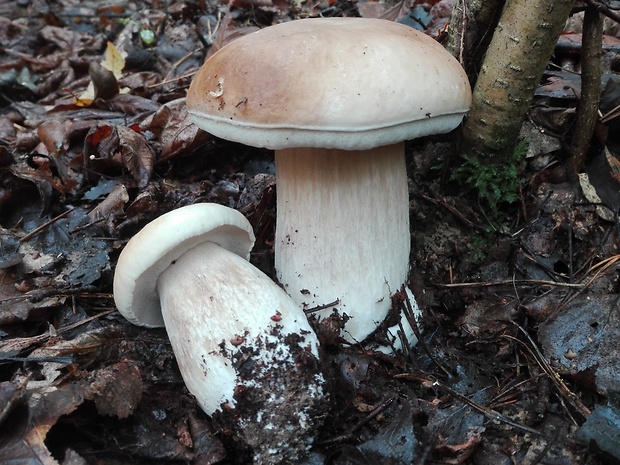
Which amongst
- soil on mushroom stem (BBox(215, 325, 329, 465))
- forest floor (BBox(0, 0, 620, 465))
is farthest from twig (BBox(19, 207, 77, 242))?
soil on mushroom stem (BBox(215, 325, 329, 465))

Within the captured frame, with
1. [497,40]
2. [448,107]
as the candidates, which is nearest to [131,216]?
[448,107]

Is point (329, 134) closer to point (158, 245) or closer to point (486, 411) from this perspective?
point (158, 245)

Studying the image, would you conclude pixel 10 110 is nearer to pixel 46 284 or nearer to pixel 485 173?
pixel 46 284

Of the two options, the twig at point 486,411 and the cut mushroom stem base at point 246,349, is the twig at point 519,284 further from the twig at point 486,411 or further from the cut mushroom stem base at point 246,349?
the cut mushroom stem base at point 246,349

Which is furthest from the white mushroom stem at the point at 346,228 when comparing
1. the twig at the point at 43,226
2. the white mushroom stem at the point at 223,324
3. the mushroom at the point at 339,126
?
the twig at the point at 43,226

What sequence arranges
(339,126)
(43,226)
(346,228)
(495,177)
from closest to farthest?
(339,126), (346,228), (495,177), (43,226)

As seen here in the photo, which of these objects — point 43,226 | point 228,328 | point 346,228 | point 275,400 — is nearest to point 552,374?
point 346,228

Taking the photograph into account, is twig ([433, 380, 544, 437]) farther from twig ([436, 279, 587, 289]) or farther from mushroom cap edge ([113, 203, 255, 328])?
mushroom cap edge ([113, 203, 255, 328])
